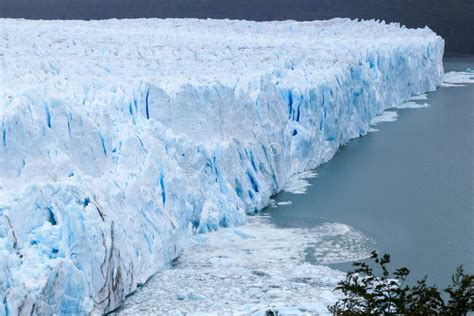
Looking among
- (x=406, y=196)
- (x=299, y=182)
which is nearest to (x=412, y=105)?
(x=299, y=182)

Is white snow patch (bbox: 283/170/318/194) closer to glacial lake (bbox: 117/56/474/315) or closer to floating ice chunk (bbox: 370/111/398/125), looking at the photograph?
glacial lake (bbox: 117/56/474/315)

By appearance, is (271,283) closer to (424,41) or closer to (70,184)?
(70,184)

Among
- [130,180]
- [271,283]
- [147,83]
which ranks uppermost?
[147,83]

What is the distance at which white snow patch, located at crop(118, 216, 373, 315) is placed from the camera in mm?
8344

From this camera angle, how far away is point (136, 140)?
994 cm

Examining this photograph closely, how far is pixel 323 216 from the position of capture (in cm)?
1191

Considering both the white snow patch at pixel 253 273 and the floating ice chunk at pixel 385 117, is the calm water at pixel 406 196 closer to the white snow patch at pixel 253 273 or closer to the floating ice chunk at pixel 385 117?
the white snow patch at pixel 253 273

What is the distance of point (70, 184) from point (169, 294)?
157cm

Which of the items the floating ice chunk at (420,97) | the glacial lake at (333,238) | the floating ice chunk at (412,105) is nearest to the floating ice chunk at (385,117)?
the floating ice chunk at (412,105)

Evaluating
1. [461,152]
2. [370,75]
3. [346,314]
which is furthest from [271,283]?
[370,75]

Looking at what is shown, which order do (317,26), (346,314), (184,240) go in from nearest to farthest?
(346,314), (184,240), (317,26)

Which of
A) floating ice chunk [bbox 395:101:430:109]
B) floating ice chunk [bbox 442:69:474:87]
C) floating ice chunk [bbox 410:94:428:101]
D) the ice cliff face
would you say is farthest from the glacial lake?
floating ice chunk [bbox 442:69:474:87]

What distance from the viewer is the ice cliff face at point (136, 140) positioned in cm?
773

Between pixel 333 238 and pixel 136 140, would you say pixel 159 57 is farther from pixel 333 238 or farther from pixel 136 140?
pixel 333 238
